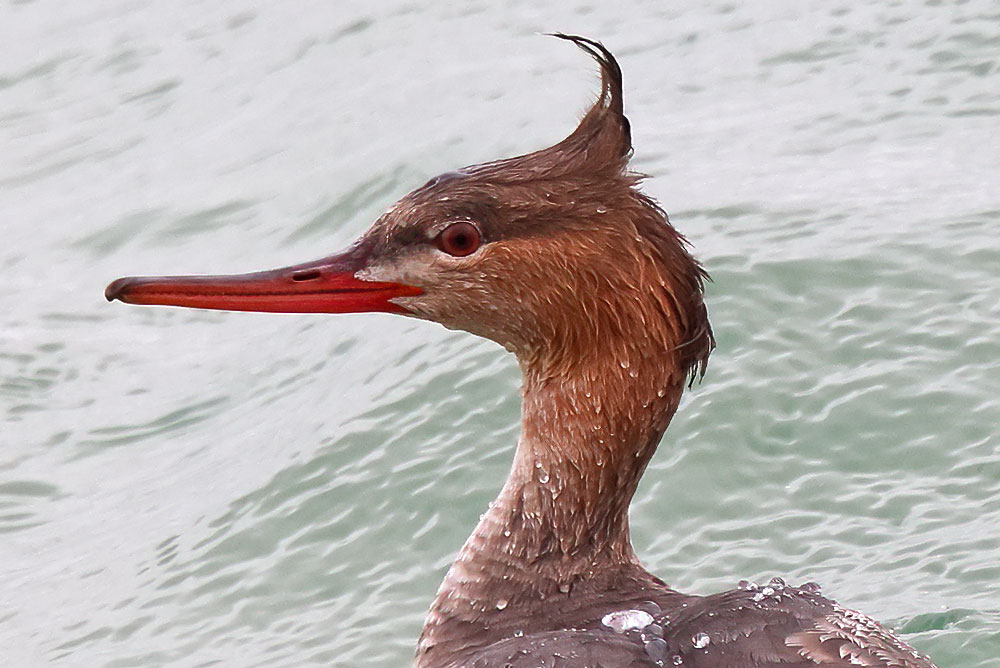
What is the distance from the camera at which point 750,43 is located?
1014 centimetres

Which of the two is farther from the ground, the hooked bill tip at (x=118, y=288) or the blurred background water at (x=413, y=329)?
the blurred background water at (x=413, y=329)

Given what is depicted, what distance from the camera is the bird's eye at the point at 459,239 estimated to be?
466 cm

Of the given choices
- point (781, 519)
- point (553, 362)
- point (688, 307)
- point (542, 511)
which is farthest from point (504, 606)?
point (781, 519)

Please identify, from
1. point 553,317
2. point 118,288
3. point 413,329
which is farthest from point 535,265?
point 413,329

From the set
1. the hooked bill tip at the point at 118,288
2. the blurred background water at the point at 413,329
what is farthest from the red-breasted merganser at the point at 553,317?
the blurred background water at the point at 413,329

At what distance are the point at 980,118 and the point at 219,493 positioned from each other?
14.9 feet

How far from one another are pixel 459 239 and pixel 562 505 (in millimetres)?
854

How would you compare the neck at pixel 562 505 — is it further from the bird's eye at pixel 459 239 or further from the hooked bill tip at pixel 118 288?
the hooked bill tip at pixel 118 288

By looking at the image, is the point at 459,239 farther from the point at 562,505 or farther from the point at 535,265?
the point at 562,505

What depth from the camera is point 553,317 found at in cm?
473

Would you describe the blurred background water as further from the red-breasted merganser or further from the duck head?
the duck head

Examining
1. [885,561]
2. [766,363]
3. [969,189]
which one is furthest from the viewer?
[969,189]

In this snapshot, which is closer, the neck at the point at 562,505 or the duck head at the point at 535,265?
the duck head at the point at 535,265

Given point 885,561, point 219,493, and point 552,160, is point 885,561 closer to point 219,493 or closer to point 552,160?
point 552,160
